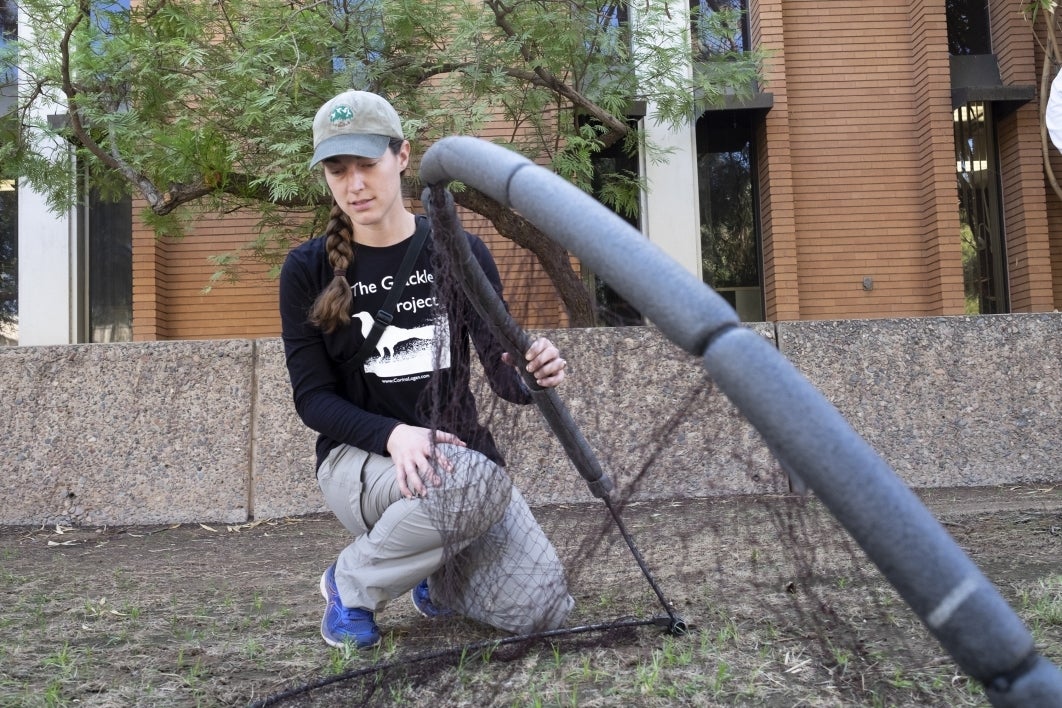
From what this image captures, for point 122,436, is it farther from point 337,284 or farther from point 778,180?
point 778,180


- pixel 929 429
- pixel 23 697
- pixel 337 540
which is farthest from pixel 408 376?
pixel 929 429

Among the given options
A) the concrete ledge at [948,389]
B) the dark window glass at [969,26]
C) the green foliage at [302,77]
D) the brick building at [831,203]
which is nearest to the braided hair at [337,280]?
the green foliage at [302,77]

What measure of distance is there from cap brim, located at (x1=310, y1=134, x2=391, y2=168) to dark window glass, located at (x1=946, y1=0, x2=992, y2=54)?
35.3 feet

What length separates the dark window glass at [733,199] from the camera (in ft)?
34.9

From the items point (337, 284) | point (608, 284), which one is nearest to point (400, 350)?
point (337, 284)

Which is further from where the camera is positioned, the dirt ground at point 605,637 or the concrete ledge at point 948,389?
the concrete ledge at point 948,389

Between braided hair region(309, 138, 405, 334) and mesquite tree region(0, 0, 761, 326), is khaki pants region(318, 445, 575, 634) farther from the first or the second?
mesquite tree region(0, 0, 761, 326)

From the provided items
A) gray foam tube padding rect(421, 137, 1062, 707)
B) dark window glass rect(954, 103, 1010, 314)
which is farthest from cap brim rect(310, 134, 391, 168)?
dark window glass rect(954, 103, 1010, 314)

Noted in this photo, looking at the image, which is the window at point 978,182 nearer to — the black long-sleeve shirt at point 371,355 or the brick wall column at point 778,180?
the brick wall column at point 778,180

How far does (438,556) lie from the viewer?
2559mm

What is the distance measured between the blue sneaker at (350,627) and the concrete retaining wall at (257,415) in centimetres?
279

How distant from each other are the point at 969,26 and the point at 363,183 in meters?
11.0

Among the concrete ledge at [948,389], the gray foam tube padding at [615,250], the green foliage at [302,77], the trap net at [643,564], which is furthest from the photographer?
the concrete ledge at [948,389]

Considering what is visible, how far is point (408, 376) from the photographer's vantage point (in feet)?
8.62
